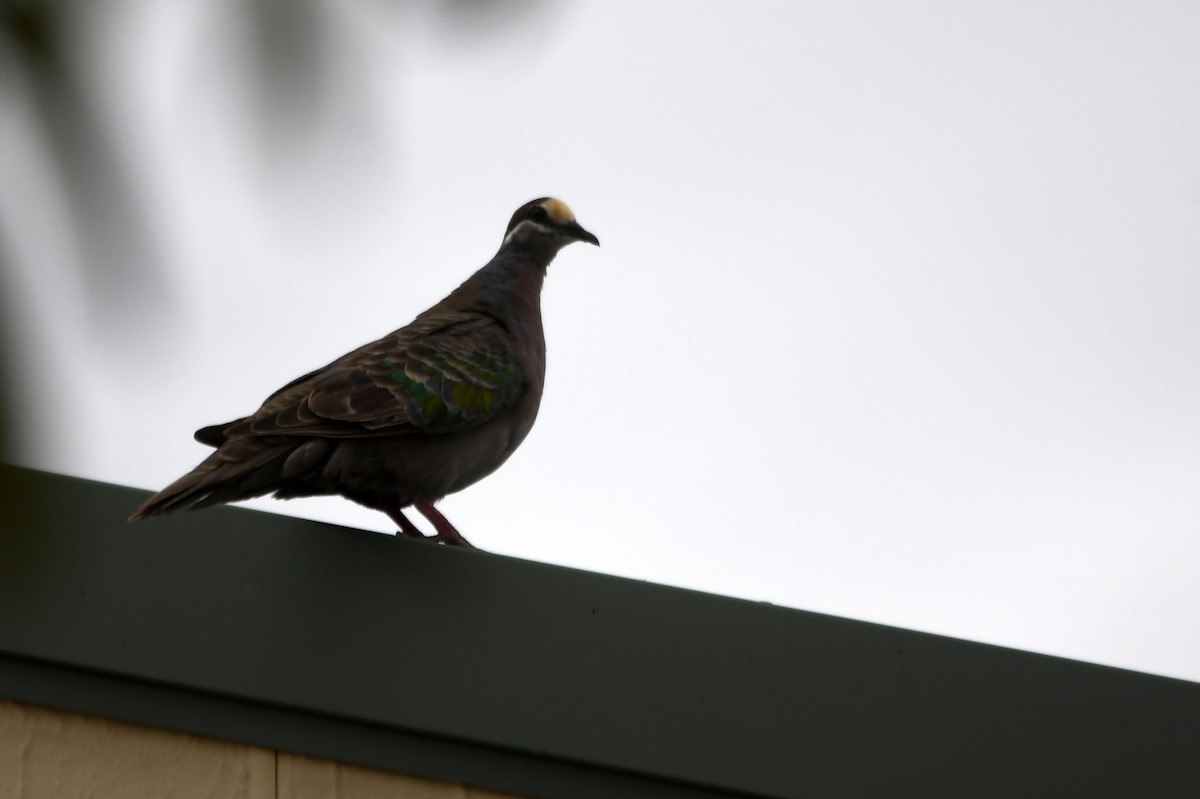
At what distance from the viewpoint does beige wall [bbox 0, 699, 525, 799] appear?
240 cm

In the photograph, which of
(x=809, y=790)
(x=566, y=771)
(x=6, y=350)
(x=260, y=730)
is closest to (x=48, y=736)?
(x=260, y=730)

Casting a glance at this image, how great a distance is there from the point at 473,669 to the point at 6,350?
215 cm

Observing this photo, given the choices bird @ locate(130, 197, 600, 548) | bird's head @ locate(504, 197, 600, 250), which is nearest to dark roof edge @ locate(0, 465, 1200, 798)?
bird @ locate(130, 197, 600, 548)

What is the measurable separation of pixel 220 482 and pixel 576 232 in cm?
270

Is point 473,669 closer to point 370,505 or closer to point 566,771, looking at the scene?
point 566,771

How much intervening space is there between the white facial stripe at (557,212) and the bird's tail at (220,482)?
2282 mm

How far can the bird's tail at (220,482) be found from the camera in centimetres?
277

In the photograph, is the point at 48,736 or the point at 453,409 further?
the point at 453,409

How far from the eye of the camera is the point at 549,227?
5.81m

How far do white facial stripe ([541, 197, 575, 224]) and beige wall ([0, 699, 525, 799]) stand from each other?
139 inches

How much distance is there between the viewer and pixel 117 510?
2527mm

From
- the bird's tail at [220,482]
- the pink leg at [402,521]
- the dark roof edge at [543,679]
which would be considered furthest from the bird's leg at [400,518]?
the dark roof edge at [543,679]

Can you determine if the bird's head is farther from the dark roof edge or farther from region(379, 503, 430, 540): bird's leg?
the dark roof edge

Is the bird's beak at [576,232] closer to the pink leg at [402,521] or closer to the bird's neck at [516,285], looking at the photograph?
the bird's neck at [516,285]
